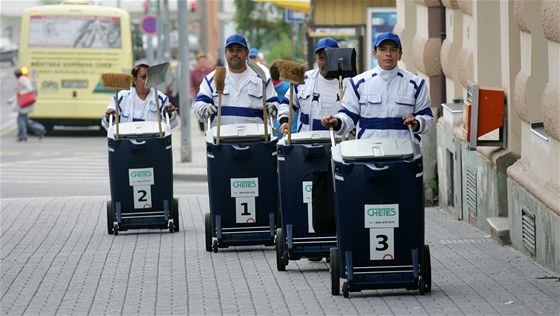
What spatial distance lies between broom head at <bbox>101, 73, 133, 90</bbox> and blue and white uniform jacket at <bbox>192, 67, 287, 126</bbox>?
1.15m

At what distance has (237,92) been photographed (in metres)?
13.3

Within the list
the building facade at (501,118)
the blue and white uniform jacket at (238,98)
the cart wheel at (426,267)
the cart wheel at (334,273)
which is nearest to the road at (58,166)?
the building facade at (501,118)

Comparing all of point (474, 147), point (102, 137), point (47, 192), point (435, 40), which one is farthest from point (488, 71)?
point (102, 137)

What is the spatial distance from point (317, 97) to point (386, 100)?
1.83 meters

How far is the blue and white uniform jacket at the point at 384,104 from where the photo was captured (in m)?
10.4

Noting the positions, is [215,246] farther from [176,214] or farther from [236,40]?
[176,214]

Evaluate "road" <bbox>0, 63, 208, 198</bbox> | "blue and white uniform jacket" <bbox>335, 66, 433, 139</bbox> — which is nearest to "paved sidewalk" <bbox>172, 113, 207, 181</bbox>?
"road" <bbox>0, 63, 208, 198</bbox>

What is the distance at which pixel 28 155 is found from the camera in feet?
98.9

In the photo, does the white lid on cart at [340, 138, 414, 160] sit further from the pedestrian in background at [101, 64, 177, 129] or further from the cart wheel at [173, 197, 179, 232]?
the pedestrian in background at [101, 64, 177, 129]

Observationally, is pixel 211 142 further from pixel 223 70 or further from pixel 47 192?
pixel 47 192

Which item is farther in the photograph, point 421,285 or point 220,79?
point 220,79

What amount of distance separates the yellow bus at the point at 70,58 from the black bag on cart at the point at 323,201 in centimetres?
2481

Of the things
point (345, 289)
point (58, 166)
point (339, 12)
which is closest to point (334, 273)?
Answer: point (345, 289)

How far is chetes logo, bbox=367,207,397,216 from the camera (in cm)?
980
